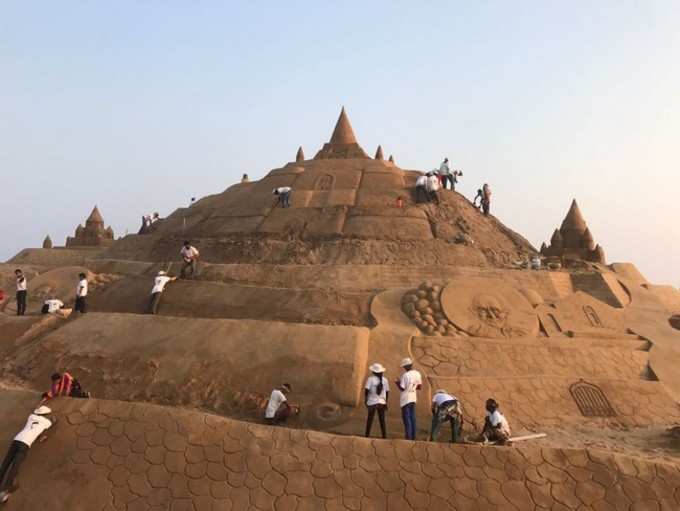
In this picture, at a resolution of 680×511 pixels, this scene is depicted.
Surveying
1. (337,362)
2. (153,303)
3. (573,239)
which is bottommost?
(337,362)

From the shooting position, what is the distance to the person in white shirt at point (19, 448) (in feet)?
18.3

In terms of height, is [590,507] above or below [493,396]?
below

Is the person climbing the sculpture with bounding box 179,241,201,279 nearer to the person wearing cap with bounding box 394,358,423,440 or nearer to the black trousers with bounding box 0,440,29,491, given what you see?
the black trousers with bounding box 0,440,29,491

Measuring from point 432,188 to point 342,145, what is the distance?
690 cm

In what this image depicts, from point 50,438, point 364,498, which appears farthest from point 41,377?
point 364,498

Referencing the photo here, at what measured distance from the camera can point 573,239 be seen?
97.0 ft

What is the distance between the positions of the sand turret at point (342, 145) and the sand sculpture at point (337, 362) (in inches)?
126

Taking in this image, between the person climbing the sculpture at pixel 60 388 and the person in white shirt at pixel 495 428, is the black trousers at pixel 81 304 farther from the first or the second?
the person in white shirt at pixel 495 428

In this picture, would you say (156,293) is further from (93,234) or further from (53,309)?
(93,234)

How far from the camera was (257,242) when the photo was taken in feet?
51.7

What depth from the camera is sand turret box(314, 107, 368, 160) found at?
73.7 ft

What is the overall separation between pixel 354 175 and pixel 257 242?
4.79 m

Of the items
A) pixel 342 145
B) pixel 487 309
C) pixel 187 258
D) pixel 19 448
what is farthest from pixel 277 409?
pixel 342 145

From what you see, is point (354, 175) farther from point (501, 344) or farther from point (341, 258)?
→ point (501, 344)
